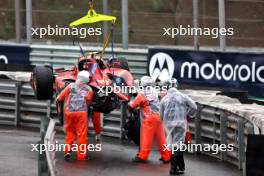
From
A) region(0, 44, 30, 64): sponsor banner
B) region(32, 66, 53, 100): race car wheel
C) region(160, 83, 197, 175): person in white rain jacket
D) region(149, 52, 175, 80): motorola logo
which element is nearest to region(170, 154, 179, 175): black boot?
region(160, 83, 197, 175): person in white rain jacket

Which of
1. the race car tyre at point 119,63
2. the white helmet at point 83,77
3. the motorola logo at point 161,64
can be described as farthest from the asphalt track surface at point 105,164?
the motorola logo at point 161,64

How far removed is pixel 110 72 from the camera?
15.5 meters

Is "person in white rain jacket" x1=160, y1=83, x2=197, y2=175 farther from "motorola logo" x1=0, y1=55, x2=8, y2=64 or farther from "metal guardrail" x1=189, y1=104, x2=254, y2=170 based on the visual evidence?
"motorola logo" x1=0, y1=55, x2=8, y2=64

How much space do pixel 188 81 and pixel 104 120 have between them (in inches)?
129

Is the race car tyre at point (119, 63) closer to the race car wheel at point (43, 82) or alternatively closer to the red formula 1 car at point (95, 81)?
the red formula 1 car at point (95, 81)

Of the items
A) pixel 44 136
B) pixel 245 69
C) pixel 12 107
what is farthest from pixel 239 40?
pixel 44 136

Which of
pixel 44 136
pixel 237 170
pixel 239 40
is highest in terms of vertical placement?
pixel 239 40

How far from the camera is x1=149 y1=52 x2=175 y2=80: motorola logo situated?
63.8ft

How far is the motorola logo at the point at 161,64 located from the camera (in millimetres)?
19439

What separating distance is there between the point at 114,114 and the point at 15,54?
508cm

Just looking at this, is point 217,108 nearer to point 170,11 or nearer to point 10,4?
point 170,11

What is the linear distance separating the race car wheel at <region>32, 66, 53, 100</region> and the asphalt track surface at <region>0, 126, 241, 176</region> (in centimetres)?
103

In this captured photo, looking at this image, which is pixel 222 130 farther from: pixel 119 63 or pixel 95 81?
pixel 119 63

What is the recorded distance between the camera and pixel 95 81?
14.8 metres
